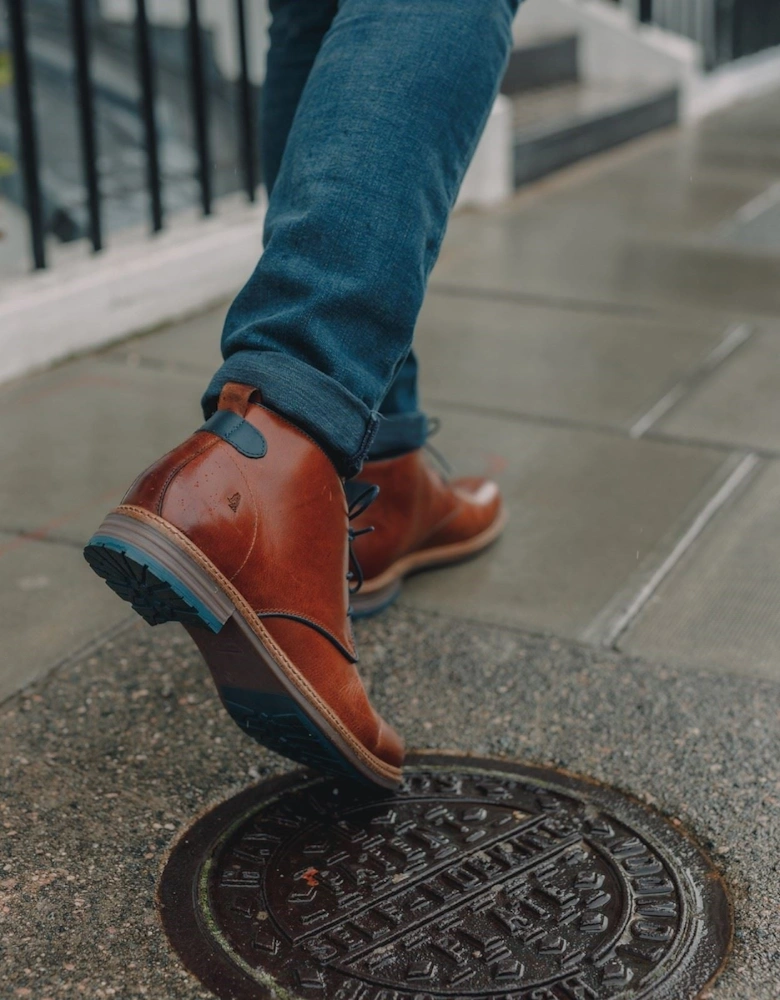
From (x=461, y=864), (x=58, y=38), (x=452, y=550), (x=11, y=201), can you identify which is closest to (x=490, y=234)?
(x=11, y=201)

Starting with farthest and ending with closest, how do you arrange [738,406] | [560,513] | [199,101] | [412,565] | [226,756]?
1. [199,101]
2. [738,406]
3. [560,513]
4. [412,565]
5. [226,756]

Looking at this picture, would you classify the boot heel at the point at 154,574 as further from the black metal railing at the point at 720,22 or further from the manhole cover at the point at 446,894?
the black metal railing at the point at 720,22

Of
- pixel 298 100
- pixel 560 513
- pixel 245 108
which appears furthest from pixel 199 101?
pixel 560 513

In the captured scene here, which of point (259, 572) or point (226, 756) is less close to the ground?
point (259, 572)

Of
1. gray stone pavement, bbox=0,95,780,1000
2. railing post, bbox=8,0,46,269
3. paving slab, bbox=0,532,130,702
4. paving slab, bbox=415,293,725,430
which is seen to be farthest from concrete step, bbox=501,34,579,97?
paving slab, bbox=0,532,130,702

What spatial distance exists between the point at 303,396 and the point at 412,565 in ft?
2.87

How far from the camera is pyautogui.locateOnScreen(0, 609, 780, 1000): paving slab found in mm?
1384

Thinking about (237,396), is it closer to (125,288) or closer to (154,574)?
(154,574)

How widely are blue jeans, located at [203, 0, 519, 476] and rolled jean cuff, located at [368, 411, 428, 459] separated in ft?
1.90

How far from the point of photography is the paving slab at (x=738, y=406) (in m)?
2.93

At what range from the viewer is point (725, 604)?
2166 mm

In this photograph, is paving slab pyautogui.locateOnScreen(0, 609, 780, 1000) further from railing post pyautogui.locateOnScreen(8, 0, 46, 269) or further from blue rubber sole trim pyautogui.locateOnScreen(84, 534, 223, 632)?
railing post pyautogui.locateOnScreen(8, 0, 46, 269)

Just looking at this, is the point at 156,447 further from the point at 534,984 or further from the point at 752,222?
the point at 752,222

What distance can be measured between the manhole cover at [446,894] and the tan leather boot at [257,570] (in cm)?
12
